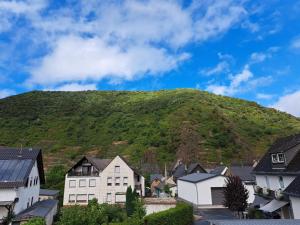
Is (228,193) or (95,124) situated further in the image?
(95,124)

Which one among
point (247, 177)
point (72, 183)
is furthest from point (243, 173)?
point (72, 183)

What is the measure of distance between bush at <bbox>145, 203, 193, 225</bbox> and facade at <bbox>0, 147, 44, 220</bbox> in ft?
40.0

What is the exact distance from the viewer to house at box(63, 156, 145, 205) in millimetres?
46219

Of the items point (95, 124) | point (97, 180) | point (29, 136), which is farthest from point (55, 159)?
point (97, 180)

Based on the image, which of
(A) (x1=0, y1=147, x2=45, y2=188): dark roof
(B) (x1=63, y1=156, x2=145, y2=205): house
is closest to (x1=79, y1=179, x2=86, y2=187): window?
(B) (x1=63, y1=156, x2=145, y2=205): house

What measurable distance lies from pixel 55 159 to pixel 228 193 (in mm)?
61799

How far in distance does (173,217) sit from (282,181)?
1285 cm

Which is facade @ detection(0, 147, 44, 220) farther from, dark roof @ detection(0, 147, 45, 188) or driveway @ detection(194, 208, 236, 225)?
driveway @ detection(194, 208, 236, 225)

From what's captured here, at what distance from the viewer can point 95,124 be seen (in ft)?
333

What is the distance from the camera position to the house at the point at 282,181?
872 inches

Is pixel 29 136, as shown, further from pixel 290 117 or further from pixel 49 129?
pixel 290 117

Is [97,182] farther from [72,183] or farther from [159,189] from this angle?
[159,189]

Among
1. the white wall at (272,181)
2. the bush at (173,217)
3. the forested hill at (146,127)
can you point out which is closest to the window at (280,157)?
the white wall at (272,181)

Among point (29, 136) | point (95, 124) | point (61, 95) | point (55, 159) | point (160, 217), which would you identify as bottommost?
point (160, 217)
